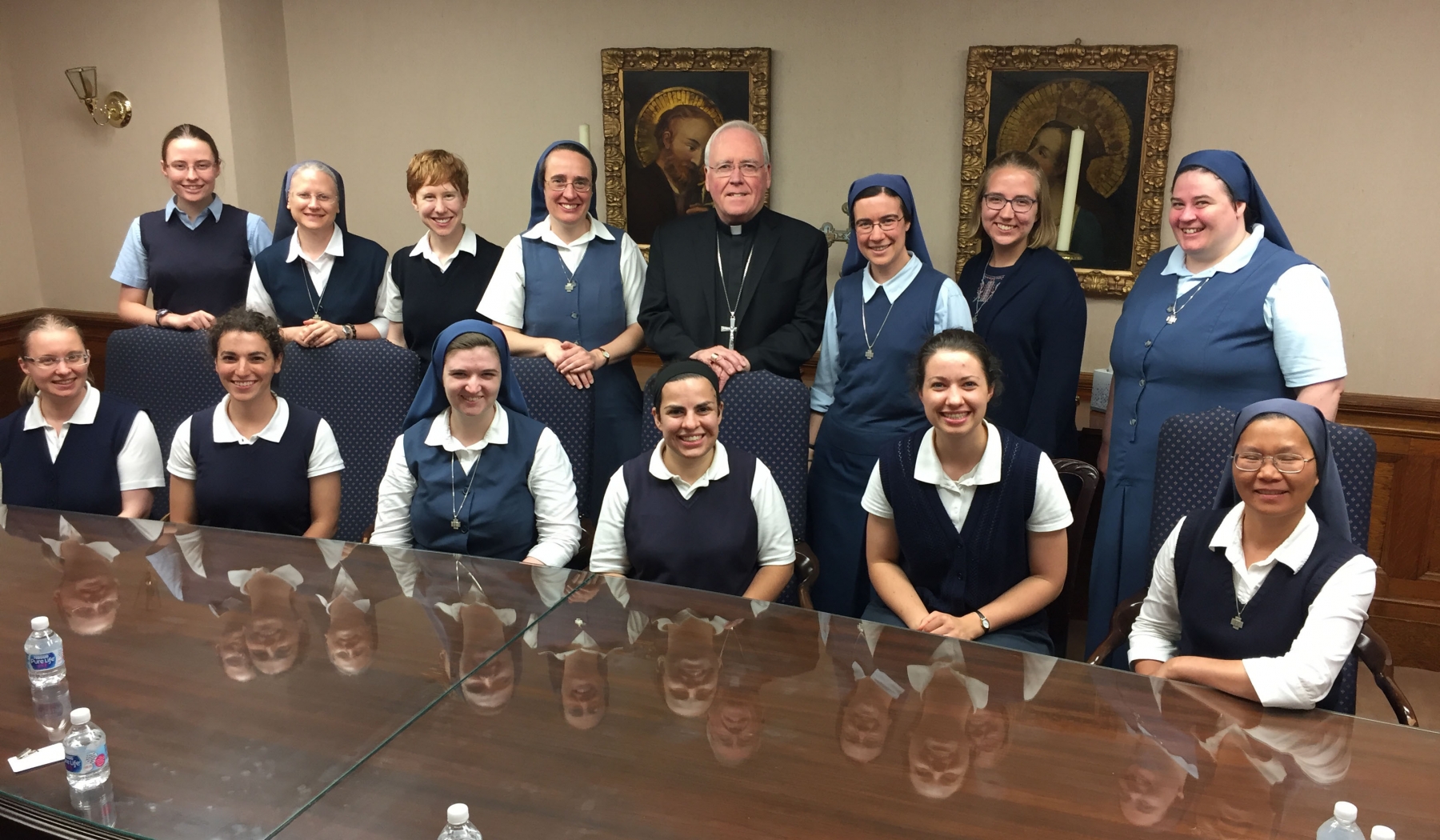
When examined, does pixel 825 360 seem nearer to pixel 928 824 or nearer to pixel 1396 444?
pixel 928 824

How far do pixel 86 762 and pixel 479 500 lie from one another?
1.31m

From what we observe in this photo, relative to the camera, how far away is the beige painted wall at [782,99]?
3.86 meters

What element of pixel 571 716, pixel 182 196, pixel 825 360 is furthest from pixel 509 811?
pixel 182 196

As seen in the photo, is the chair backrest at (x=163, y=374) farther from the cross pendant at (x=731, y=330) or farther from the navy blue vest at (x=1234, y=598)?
the navy blue vest at (x=1234, y=598)

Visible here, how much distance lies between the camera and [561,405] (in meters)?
3.41

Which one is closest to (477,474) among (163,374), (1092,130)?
(163,374)

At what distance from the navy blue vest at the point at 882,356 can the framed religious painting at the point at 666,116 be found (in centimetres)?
156

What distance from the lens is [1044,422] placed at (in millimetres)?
3156

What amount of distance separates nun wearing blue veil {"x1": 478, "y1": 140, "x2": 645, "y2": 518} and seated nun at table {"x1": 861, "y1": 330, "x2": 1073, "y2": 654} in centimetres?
109

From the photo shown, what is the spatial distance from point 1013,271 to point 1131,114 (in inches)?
47.8

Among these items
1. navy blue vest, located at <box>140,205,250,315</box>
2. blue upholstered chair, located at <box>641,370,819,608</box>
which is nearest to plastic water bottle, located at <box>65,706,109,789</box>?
blue upholstered chair, located at <box>641,370,819,608</box>

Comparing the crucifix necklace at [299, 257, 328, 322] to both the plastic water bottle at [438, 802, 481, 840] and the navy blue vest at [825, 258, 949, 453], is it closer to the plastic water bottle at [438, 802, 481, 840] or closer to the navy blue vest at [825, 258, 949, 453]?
the navy blue vest at [825, 258, 949, 453]

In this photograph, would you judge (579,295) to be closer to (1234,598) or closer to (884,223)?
(884,223)

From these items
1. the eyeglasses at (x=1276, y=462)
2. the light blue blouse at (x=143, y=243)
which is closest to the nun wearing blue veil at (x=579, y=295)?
the light blue blouse at (x=143, y=243)
